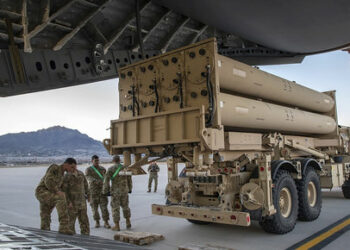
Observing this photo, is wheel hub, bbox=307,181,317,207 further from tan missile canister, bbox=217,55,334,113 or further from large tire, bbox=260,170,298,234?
tan missile canister, bbox=217,55,334,113

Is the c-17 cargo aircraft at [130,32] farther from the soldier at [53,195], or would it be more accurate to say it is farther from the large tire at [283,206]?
the large tire at [283,206]

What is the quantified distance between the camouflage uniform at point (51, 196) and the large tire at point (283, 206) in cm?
369

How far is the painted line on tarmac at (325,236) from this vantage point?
532cm

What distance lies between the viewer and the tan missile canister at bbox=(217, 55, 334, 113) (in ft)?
19.3

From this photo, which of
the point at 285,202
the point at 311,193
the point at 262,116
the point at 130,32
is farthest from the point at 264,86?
the point at 130,32

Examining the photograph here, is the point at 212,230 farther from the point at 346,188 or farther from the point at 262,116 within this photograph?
the point at 346,188

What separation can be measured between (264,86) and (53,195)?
476 cm

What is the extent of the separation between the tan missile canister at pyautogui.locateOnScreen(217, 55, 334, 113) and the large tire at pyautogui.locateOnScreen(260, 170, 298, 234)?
1.81 meters

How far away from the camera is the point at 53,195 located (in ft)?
17.6

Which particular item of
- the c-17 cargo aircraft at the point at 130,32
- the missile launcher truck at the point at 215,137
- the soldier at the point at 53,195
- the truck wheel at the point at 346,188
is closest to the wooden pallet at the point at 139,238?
the missile launcher truck at the point at 215,137

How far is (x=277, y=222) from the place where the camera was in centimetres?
598

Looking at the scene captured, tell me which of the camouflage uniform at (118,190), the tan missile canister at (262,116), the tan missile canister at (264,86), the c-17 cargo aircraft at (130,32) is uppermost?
the c-17 cargo aircraft at (130,32)

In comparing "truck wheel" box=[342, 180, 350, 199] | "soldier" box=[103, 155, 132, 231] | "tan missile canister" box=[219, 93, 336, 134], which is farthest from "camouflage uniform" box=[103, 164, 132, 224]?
"truck wheel" box=[342, 180, 350, 199]

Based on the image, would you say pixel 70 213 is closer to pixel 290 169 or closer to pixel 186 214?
pixel 186 214
